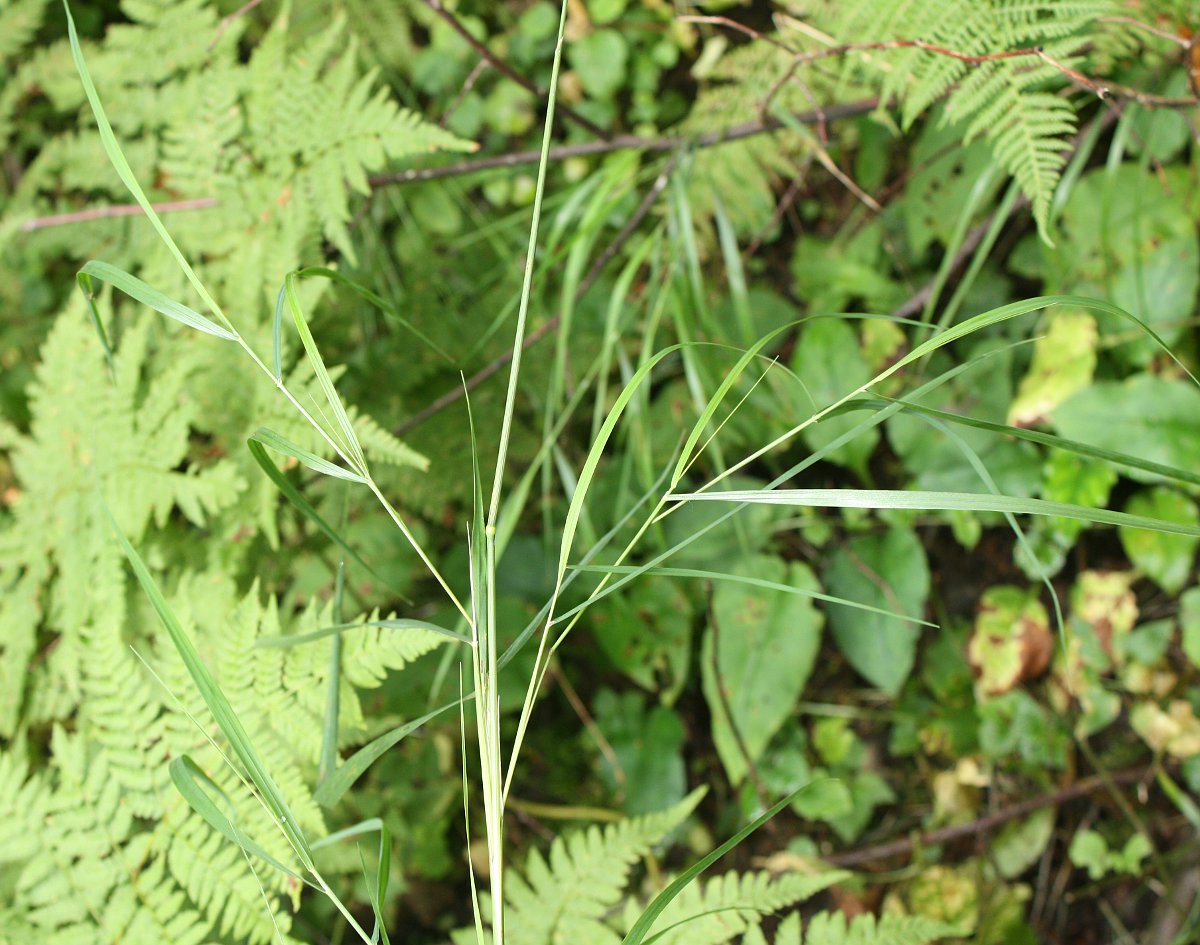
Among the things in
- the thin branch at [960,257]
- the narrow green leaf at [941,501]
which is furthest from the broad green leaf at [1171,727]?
the narrow green leaf at [941,501]

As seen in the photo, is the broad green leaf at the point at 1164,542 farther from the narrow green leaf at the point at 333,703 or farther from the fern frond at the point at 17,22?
the fern frond at the point at 17,22

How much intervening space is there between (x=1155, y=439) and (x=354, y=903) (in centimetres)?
177

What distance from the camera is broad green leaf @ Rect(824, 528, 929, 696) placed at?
1.63 m

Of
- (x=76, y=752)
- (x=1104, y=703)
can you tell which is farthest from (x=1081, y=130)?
(x=76, y=752)

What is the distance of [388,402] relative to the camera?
160cm

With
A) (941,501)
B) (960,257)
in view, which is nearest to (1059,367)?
(960,257)

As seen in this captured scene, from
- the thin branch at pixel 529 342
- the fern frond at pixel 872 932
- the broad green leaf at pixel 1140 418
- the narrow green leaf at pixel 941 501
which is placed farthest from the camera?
the thin branch at pixel 529 342

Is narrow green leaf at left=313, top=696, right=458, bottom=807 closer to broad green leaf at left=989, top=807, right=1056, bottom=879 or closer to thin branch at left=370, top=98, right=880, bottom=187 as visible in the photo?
thin branch at left=370, top=98, right=880, bottom=187

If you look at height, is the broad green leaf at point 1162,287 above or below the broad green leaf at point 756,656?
above

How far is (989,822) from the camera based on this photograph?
1694 millimetres

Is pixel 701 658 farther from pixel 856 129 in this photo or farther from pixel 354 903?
pixel 856 129

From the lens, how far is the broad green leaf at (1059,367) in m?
1.51

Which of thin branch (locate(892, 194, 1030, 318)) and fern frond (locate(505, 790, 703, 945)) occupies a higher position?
thin branch (locate(892, 194, 1030, 318))

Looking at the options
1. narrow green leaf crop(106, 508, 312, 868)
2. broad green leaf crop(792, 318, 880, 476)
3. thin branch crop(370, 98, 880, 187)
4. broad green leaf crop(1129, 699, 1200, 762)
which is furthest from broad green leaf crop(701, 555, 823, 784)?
narrow green leaf crop(106, 508, 312, 868)
